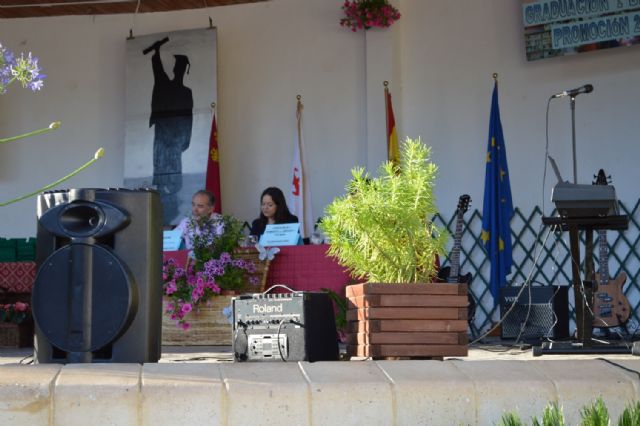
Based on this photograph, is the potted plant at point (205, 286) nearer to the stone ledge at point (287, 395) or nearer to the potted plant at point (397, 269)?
the potted plant at point (397, 269)

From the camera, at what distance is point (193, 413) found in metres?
2.13

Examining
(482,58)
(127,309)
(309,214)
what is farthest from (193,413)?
(482,58)

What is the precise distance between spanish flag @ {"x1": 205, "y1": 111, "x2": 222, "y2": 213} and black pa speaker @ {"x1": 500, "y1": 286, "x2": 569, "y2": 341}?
2.50 meters

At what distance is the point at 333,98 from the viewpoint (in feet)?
22.8

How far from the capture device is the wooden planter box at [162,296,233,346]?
4.59 meters

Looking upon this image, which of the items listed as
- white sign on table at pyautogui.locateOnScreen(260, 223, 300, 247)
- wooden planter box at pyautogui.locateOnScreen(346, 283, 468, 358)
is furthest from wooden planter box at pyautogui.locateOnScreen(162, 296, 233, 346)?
wooden planter box at pyautogui.locateOnScreen(346, 283, 468, 358)

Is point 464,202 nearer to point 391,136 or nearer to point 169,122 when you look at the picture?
point 391,136

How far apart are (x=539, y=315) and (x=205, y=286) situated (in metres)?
1.74

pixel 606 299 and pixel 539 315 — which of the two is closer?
pixel 539 315

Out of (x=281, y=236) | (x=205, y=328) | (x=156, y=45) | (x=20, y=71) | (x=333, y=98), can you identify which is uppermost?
(x=156, y=45)

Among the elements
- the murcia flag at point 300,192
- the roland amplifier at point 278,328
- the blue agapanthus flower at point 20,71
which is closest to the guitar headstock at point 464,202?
the murcia flag at point 300,192

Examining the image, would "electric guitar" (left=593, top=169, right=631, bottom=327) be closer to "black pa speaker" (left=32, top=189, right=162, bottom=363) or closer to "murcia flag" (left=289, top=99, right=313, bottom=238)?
"murcia flag" (left=289, top=99, right=313, bottom=238)

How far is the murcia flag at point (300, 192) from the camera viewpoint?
664 centimetres

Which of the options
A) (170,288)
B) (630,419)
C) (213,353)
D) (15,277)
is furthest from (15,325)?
(630,419)
